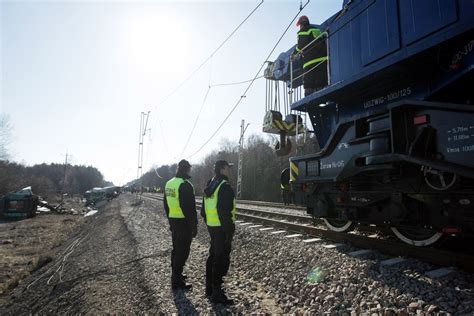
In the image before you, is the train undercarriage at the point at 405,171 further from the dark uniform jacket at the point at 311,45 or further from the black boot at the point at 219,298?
the black boot at the point at 219,298

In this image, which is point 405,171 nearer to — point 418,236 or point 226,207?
point 418,236

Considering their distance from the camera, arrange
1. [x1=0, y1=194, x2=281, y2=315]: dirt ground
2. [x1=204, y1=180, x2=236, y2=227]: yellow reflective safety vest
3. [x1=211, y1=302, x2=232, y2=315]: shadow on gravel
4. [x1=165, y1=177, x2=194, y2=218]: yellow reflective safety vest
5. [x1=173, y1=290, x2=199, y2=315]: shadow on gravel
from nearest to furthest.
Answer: [x1=211, y1=302, x2=232, y2=315]: shadow on gravel < [x1=173, y1=290, x2=199, y2=315]: shadow on gravel < [x1=0, y1=194, x2=281, y2=315]: dirt ground < [x1=204, y1=180, x2=236, y2=227]: yellow reflective safety vest < [x1=165, y1=177, x2=194, y2=218]: yellow reflective safety vest

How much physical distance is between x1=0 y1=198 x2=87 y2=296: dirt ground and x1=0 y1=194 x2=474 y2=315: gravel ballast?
80.6 inches

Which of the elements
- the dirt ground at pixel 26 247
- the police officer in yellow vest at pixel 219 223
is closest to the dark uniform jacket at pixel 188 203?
the police officer in yellow vest at pixel 219 223

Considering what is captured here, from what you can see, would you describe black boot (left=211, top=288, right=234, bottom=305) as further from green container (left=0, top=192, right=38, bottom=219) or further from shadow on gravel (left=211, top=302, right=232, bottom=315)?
green container (left=0, top=192, right=38, bottom=219)

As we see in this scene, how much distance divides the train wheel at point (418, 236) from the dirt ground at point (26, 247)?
29.6 ft

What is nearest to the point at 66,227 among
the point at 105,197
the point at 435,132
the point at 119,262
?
the point at 119,262

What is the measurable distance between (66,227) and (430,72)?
2180cm

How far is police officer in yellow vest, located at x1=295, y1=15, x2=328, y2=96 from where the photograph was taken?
21.4 ft

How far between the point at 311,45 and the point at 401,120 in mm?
3174

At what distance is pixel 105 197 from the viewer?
46031 millimetres

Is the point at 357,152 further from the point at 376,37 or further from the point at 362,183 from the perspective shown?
the point at 376,37

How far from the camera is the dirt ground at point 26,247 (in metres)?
8.95

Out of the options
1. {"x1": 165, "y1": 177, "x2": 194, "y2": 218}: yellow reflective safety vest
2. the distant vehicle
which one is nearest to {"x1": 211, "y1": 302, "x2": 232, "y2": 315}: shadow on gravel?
{"x1": 165, "y1": 177, "x2": 194, "y2": 218}: yellow reflective safety vest
